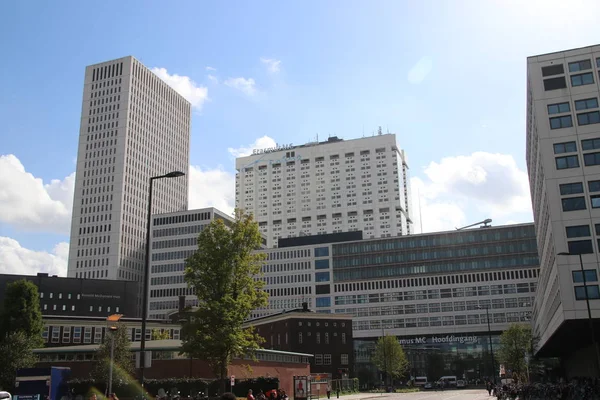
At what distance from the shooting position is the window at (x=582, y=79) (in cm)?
5494

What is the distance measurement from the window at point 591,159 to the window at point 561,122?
3.38m

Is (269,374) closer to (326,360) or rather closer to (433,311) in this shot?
→ (326,360)

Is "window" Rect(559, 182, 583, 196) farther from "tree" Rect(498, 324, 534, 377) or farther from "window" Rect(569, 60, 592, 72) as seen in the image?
"tree" Rect(498, 324, 534, 377)

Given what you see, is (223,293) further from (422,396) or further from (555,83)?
(422,396)

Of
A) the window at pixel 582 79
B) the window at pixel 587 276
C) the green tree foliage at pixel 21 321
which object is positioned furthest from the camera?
the green tree foliage at pixel 21 321

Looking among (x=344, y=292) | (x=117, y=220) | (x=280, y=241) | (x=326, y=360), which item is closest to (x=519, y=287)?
(x=344, y=292)

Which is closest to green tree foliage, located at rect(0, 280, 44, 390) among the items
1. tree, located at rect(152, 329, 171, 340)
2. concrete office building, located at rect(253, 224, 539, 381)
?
tree, located at rect(152, 329, 171, 340)

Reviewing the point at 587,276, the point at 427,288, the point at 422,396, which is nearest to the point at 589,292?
the point at 587,276

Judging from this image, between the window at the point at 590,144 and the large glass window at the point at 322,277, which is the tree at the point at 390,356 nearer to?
the large glass window at the point at 322,277

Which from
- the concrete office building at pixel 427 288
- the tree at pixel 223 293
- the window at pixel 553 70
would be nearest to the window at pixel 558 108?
the window at pixel 553 70

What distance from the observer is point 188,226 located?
15675cm

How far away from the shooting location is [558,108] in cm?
5531

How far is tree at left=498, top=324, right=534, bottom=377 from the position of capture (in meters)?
99.9

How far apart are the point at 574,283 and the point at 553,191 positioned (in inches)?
342
